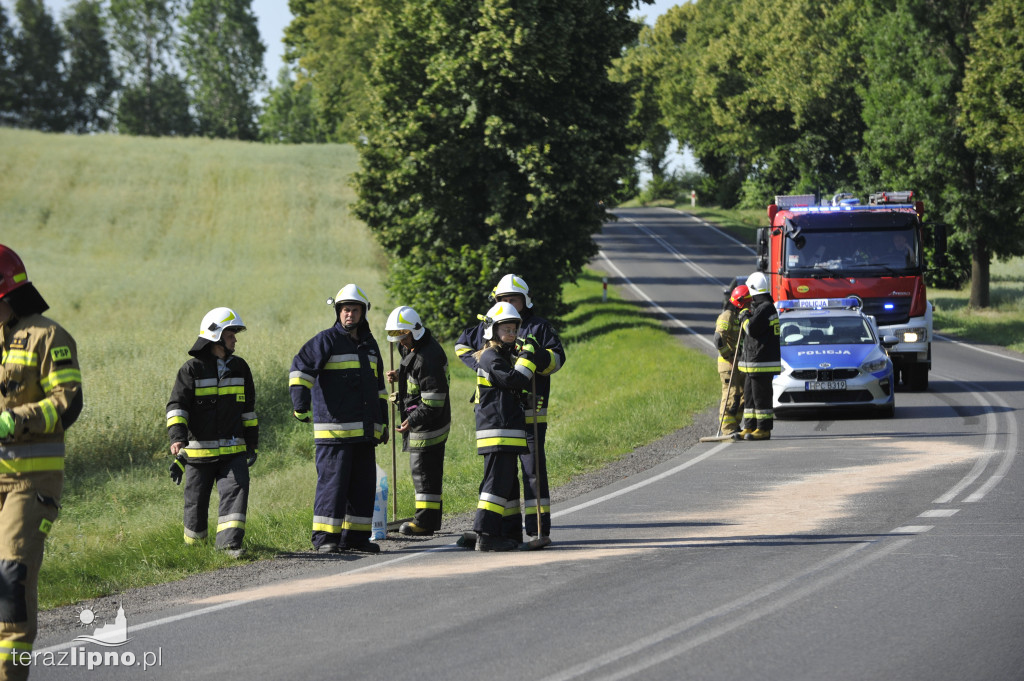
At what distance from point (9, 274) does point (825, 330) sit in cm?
1515

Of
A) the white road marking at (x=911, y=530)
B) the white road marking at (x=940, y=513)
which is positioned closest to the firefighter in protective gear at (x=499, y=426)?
the white road marking at (x=911, y=530)

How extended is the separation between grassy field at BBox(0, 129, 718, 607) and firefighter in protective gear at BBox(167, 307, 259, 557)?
1.40 feet

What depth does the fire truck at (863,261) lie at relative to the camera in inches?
845

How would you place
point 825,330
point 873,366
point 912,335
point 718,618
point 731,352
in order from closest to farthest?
point 718,618, point 731,352, point 873,366, point 825,330, point 912,335

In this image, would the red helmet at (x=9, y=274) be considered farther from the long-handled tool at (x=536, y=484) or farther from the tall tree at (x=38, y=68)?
the tall tree at (x=38, y=68)

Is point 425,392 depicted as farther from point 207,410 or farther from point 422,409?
point 207,410

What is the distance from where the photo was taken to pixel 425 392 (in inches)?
422

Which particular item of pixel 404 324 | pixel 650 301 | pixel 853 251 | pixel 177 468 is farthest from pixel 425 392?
pixel 650 301

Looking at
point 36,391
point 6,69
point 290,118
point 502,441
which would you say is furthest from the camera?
point 290,118

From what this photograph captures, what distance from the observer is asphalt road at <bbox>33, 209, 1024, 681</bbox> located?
650cm

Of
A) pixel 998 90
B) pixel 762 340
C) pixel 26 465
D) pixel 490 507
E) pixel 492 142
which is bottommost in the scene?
pixel 490 507

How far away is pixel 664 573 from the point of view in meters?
8.73

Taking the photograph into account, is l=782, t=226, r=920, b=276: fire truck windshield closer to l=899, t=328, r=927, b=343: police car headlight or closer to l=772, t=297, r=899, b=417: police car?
l=899, t=328, r=927, b=343: police car headlight

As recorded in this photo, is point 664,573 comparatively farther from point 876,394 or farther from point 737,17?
point 737,17
